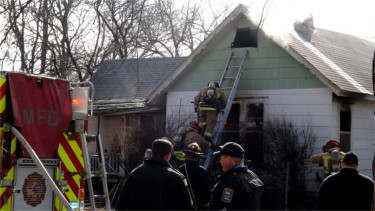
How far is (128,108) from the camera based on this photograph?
20.3 meters

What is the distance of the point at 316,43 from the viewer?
18.5 m

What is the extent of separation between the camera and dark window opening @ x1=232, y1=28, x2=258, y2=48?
57.1 ft

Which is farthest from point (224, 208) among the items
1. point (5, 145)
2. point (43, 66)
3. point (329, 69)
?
point (43, 66)

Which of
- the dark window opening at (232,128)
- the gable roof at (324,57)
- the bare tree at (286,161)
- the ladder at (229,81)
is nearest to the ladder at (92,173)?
the ladder at (229,81)

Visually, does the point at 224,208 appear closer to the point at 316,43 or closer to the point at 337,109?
the point at 337,109

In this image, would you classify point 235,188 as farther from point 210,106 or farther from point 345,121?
point 345,121

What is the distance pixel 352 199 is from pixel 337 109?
9239 millimetres

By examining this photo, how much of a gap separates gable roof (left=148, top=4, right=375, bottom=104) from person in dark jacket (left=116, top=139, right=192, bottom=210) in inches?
393

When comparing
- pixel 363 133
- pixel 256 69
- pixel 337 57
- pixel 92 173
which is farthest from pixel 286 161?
pixel 92 173

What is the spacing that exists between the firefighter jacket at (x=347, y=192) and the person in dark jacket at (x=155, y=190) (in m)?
1.91

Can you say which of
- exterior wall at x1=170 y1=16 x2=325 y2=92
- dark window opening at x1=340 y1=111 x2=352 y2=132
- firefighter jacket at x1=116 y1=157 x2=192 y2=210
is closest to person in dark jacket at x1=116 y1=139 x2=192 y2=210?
firefighter jacket at x1=116 y1=157 x2=192 y2=210

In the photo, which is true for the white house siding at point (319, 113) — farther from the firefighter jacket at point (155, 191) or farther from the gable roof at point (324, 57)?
the firefighter jacket at point (155, 191)

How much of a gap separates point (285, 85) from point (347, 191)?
992cm

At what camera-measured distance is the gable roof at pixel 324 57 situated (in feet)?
51.8
